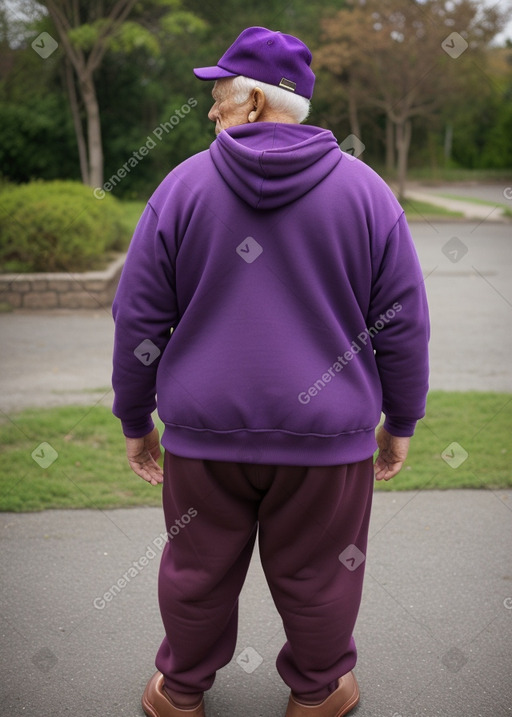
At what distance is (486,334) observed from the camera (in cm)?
770

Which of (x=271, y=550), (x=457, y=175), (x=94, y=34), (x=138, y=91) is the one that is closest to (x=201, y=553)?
(x=271, y=550)

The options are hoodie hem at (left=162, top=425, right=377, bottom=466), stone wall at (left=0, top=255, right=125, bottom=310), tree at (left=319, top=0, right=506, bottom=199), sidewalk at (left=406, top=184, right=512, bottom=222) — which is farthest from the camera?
tree at (left=319, top=0, right=506, bottom=199)

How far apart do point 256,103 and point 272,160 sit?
19 centimetres

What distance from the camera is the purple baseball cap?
195cm

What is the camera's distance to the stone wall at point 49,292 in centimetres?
868

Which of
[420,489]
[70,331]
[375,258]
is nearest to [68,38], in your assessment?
[70,331]

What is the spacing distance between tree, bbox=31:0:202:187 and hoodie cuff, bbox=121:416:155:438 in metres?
17.8

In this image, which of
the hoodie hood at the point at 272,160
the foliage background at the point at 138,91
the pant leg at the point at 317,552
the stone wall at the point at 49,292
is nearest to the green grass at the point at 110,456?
the pant leg at the point at 317,552

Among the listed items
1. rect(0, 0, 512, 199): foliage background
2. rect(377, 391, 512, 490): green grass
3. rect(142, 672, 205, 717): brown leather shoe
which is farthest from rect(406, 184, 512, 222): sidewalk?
rect(142, 672, 205, 717): brown leather shoe

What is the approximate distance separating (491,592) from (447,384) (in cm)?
311

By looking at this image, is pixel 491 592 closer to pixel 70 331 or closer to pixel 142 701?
pixel 142 701

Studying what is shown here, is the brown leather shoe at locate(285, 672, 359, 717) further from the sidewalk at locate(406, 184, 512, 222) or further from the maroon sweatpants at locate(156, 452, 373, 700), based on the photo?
the sidewalk at locate(406, 184, 512, 222)

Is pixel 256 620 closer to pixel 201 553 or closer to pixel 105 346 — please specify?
pixel 201 553

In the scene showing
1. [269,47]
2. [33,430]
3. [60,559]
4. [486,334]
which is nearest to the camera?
[269,47]
